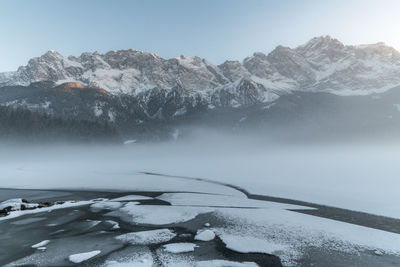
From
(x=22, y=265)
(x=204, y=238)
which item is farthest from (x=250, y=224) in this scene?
(x=22, y=265)

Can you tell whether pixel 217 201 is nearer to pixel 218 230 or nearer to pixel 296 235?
pixel 218 230

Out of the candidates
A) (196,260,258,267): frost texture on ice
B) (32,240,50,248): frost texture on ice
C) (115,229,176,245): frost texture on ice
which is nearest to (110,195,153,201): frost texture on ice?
(115,229,176,245): frost texture on ice

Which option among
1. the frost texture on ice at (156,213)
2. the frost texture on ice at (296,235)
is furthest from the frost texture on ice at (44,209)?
the frost texture on ice at (296,235)

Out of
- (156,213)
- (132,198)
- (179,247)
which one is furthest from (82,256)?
(132,198)

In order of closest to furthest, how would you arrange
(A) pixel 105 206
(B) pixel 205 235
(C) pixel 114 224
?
(B) pixel 205 235 < (C) pixel 114 224 < (A) pixel 105 206

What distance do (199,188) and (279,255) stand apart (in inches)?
980

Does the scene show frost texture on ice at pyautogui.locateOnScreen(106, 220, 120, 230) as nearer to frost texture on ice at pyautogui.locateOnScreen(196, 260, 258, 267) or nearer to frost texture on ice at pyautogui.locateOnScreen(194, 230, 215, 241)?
frost texture on ice at pyautogui.locateOnScreen(194, 230, 215, 241)

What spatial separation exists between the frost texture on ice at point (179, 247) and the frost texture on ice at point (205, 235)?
131cm

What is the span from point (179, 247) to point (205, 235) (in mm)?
2748

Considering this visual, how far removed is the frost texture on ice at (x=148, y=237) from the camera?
→ 18.3 metres

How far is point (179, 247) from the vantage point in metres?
17.1

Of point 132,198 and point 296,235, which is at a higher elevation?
point 296,235

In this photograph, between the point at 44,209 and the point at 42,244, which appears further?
the point at 44,209

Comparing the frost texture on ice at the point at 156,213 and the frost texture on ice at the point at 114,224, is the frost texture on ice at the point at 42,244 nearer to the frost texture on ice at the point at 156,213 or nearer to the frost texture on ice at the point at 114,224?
the frost texture on ice at the point at 114,224
